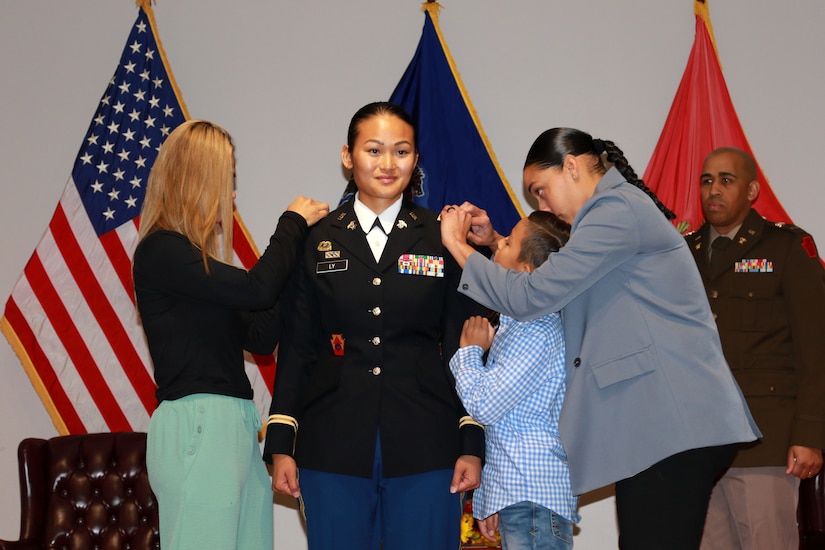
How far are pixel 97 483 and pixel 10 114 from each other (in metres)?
2.21

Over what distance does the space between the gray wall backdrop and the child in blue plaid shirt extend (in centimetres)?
227

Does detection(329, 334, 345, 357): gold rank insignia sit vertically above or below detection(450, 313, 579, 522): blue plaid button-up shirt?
above

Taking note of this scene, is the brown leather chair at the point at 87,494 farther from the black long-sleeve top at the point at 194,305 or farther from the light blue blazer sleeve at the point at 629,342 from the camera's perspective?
the light blue blazer sleeve at the point at 629,342

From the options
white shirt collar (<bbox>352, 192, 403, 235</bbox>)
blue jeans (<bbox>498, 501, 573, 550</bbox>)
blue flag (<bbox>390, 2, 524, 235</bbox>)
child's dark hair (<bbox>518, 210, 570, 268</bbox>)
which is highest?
blue flag (<bbox>390, 2, 524, 235</bbox>)

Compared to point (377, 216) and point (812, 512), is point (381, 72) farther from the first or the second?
point (812, 512)

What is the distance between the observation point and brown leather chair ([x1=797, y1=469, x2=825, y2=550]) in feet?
11.7

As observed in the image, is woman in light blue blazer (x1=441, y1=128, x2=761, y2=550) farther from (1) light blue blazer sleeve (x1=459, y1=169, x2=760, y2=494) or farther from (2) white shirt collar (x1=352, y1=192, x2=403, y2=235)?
(2) white shirt collar (x1=352, y1=192, x2=403, y2=235)

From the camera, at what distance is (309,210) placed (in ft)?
9.05

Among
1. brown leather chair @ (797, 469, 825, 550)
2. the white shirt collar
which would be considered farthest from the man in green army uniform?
the white shirt collar

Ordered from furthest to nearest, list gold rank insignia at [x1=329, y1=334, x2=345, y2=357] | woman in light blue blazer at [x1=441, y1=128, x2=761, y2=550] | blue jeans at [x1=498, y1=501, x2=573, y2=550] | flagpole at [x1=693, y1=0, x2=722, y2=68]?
flagpole at [x1=693, y1=0, x2=722, y2=68] → gold rank insignia at [x1=329, y1=334, x2=345, y2=357] → blue jeans at [x1=498, y1=501, x2=573, y2=550] → woman in light blue blazer at [x1=441, y1=128, x2=761, y2=550]

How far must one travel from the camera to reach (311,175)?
4.61 metres

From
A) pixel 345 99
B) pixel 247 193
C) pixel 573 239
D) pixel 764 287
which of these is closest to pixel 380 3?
pixel 345 99

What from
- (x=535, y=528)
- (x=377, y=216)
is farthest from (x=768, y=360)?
(x=377, y=216)

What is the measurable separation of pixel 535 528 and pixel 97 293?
293 cm
